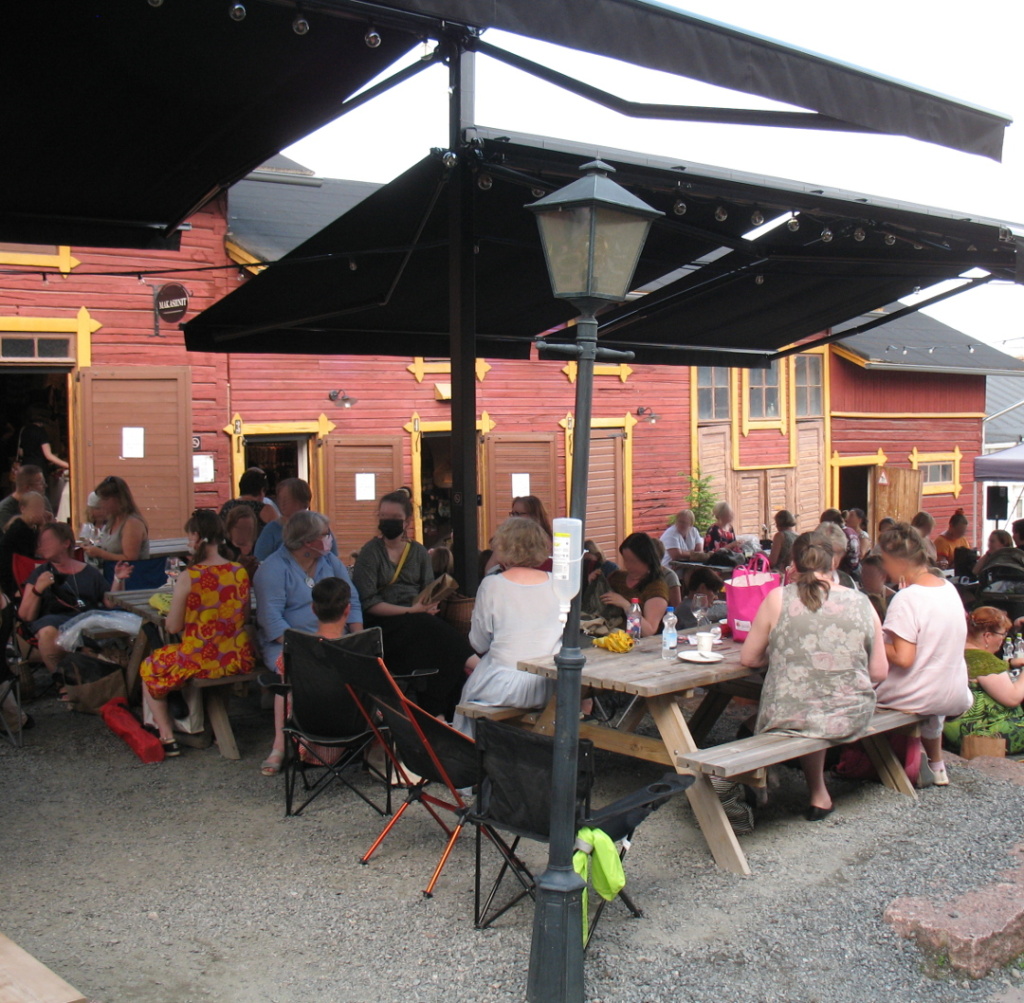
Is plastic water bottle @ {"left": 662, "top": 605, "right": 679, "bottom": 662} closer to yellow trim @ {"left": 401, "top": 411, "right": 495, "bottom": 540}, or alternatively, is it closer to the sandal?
the sandal

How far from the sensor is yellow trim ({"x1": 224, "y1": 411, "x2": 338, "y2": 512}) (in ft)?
38.5

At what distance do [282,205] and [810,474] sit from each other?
10375mm

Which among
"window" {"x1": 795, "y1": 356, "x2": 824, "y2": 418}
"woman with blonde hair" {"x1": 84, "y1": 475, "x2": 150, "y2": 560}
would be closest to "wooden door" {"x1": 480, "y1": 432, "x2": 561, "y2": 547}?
"window" {"x1": 795, "y1": 356, "x2": 824, "y2": 418}

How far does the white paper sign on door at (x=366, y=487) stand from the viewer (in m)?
12.8

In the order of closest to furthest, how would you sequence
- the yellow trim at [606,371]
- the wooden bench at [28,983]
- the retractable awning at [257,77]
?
1. the wooden bench at [28,983]
2. the retractable awning at [257,77]
3. the yellow trim at [606,371]

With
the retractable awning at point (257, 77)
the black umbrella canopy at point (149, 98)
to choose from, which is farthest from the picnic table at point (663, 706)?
the black umbrella canopy at point (149, 98)

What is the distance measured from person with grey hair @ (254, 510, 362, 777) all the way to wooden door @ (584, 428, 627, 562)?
32.3 feet

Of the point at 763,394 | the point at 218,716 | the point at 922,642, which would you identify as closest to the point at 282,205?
the point at 763,394

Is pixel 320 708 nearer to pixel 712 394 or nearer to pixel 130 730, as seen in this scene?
pixel 130 730

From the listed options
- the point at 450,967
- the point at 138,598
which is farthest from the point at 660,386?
the point at 450,967

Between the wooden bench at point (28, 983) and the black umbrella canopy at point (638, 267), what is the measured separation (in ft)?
10.7

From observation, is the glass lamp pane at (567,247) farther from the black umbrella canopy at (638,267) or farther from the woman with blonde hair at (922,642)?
the woman with blonde hair at (922,642)

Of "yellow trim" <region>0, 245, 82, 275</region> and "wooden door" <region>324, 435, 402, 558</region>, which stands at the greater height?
"yellow trim" <region>0, 245, 82, 275</region>

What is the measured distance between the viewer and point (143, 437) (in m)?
11.1
